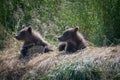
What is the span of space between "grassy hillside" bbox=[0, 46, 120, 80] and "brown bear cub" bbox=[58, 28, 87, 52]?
221mm

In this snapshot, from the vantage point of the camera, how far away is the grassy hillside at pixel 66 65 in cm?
848

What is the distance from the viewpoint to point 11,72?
1009cm

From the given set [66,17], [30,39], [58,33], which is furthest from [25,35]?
[66,17]

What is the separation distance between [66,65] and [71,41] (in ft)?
4.79

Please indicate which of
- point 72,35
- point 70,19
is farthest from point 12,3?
point 72,35

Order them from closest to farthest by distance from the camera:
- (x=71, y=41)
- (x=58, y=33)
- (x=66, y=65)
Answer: (x=66, y=65)
(x=71, y=41)
(x=58, y=33)

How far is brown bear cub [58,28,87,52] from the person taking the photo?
1012 cm

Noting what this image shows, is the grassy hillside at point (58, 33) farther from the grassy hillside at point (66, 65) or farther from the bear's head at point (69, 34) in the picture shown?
the bear's head at point (69, 34)

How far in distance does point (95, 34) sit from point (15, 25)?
238cm

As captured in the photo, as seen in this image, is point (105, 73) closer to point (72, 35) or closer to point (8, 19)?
point (72, 35)

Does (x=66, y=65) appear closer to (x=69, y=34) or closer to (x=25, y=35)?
(x=69, y=34)

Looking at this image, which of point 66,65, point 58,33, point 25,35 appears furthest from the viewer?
point 58,33

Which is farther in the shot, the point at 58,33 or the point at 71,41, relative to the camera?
the point at 58,33

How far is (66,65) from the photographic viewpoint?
352 inches
